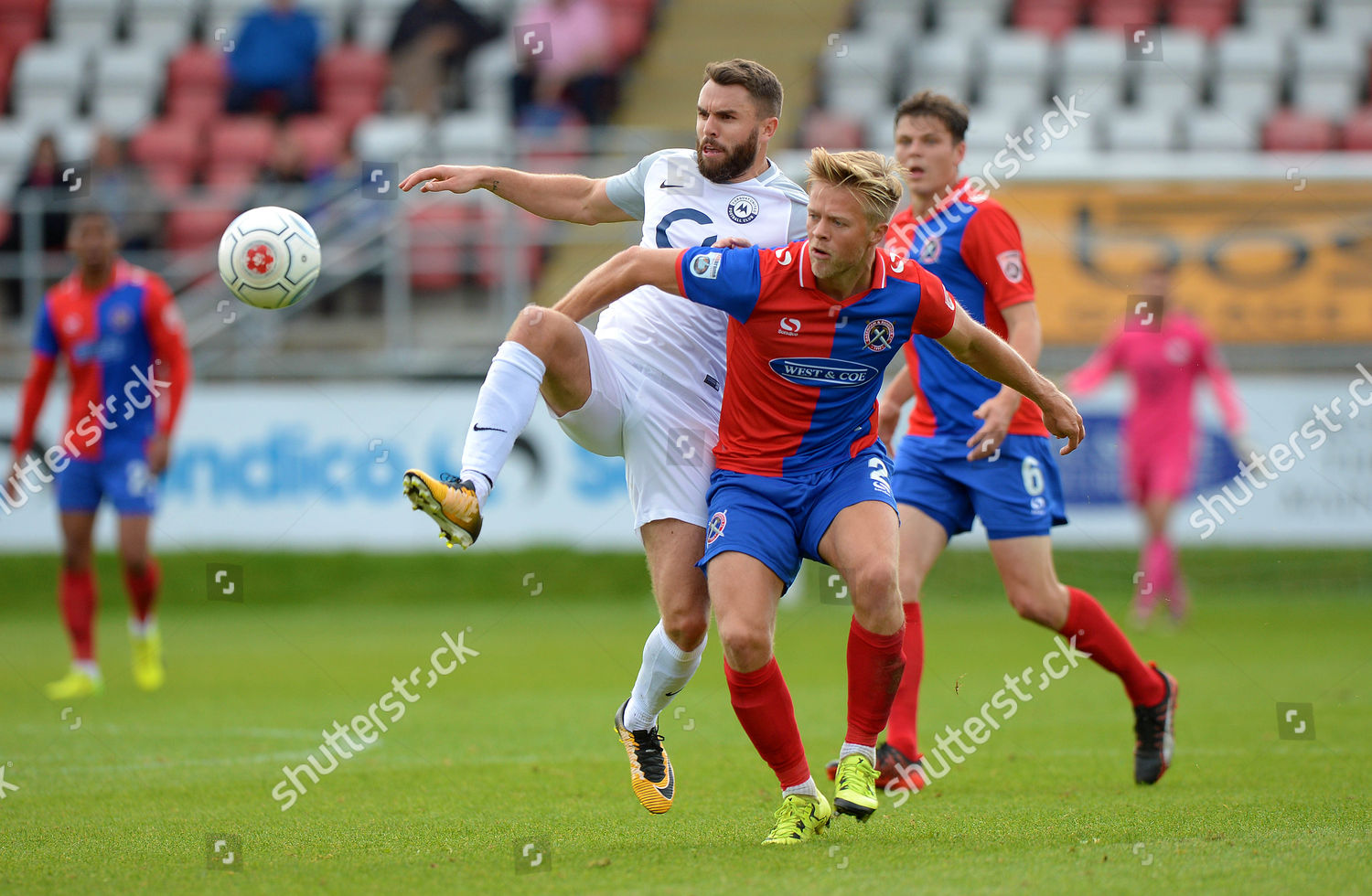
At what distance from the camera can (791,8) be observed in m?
18.2

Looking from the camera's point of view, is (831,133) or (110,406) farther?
(831,133)

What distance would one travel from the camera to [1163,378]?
12.1m

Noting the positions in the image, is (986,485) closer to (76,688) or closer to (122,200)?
(76,688)

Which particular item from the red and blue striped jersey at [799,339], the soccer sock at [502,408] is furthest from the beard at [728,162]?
the soccer sock at [502,408]

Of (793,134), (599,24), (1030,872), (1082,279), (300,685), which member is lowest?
(300,685)

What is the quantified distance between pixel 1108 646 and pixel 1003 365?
1838 mm

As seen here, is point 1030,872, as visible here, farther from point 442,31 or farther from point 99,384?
point 442,31

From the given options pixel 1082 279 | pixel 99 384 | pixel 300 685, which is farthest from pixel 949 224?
pixel 1082 279

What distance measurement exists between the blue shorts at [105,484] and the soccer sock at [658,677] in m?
5.26

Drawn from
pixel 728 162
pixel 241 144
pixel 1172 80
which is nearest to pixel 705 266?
pixel 728 162

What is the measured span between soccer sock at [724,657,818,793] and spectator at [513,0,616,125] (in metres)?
11.4

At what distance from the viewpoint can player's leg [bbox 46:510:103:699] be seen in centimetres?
902

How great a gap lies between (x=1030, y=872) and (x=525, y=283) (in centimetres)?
1065

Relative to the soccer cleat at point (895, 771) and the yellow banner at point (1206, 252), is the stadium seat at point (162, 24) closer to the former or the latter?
the yellow banner at point (1206, 252)
